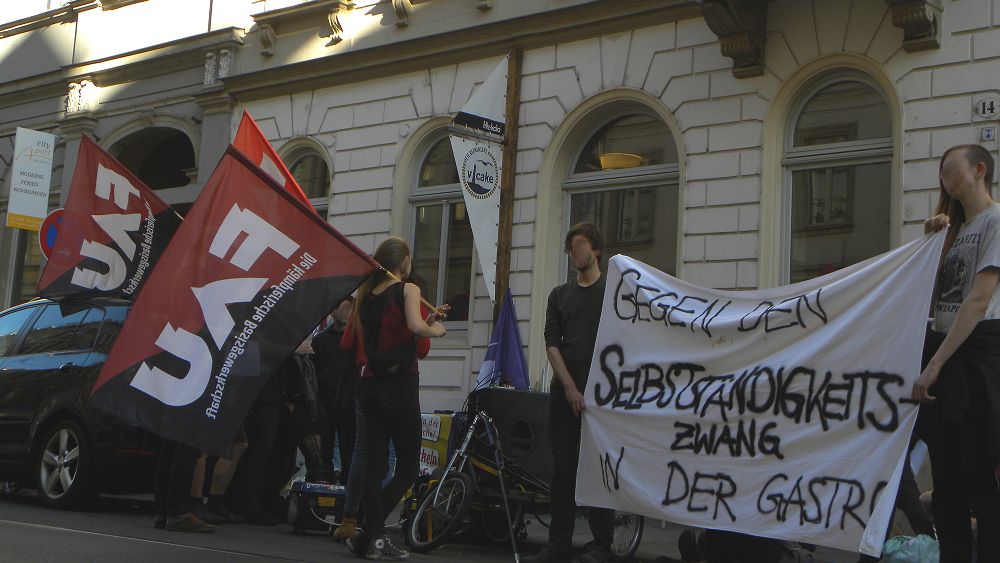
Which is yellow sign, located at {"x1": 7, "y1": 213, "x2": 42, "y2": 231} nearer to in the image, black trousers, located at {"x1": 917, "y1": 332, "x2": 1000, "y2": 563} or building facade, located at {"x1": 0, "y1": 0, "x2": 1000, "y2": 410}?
building facade, located at {"x1": 0, "y1": 0, "x2": 1000, "y2": 410}

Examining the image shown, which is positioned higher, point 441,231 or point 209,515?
point 441,231

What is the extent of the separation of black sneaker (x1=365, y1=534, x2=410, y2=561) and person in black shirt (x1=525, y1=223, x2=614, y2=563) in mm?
919

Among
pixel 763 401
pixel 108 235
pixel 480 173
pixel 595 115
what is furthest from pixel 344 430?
pixel 595 115

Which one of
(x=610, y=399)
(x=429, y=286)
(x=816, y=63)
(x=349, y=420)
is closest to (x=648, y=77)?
(x=816, y=63)

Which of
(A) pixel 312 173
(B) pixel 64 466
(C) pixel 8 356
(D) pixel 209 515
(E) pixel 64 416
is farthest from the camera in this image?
(A) pixel 312 173

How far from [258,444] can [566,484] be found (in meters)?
3.64

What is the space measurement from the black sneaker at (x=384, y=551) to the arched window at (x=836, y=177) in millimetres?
6529

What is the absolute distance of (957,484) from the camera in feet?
15.9

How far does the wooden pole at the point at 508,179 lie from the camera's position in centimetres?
1465

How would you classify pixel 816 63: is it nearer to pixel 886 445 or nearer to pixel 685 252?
pixel 685 252

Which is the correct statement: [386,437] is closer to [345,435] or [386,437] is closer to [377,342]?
[377,342]

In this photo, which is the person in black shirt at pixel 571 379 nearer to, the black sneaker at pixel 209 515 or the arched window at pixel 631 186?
the black sneaker at pixel 209 515

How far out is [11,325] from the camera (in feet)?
35.1

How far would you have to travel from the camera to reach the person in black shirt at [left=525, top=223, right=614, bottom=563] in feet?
22.8
